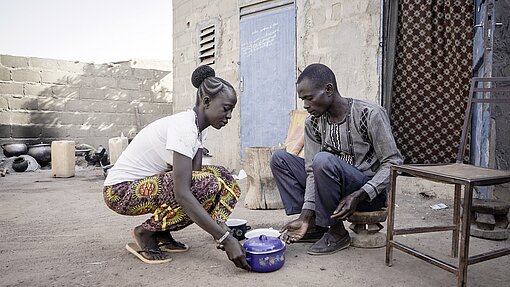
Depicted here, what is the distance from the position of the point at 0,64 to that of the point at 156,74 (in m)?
3.46

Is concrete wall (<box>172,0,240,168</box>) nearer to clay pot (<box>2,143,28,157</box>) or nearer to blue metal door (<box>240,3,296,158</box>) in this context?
blue metal door (<box>240,3,296,158</box>)

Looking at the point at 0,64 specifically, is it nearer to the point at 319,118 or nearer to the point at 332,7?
the point at 332,7

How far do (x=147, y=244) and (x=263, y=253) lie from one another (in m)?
0.72

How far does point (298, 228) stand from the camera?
2.40 metres

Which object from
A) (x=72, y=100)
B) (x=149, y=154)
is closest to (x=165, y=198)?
(x=149, y=154)

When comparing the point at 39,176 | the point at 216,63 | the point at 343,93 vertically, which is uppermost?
the point at 216,63

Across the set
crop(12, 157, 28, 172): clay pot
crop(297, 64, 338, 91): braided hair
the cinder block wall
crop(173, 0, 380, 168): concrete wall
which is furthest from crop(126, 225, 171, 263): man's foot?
the cinder block wall

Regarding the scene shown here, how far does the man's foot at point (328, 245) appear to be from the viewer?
237cm

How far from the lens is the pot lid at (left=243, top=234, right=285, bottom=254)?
6.66ft

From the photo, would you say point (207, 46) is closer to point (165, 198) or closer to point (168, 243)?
point (168, 243)

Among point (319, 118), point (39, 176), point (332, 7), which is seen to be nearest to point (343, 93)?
point (332, 7)

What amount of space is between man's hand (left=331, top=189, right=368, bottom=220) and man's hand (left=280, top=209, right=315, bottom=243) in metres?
0.20

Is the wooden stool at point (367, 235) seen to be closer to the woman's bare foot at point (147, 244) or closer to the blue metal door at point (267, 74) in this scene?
the woman's bare foot at point (147, 244)

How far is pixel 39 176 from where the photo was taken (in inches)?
268
